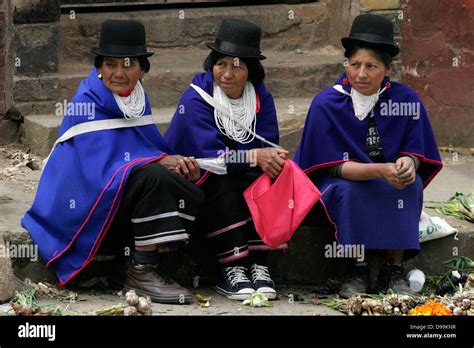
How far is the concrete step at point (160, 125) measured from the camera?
7.89 meters

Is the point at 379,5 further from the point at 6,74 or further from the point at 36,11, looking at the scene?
the point at 6,74

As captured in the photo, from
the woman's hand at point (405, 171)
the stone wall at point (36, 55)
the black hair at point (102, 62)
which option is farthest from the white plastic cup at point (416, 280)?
the stone wall at point (36, 55)

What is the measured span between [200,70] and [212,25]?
542 mm

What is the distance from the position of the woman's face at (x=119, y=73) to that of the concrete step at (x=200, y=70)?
1993mm

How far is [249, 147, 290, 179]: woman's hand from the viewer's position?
6.37 meters

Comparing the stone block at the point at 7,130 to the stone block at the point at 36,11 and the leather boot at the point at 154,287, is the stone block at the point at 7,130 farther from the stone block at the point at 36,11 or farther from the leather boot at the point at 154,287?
the leather boot at the point at 154,287

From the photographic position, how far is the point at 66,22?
8.59m

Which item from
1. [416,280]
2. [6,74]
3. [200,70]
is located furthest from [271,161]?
[6,74]

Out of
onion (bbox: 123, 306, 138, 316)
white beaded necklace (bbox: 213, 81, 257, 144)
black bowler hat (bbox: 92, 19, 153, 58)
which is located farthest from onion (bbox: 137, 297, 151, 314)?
black bowler hat (bbox: 92, 19, 153, 58)

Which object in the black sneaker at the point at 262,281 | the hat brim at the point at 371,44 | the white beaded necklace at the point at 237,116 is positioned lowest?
the black sneaker at the point at 262,281

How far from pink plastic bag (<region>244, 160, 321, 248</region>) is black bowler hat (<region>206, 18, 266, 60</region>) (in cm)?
61

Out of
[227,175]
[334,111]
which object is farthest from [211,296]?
[334,111]

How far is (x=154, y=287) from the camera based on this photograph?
20.5 ft

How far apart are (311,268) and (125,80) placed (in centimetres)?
150
